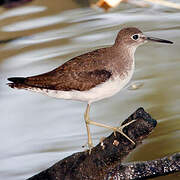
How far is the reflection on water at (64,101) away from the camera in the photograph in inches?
185

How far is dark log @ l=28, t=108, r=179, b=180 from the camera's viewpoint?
12.7 ft

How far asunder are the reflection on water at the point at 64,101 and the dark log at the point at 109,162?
1.17 ft

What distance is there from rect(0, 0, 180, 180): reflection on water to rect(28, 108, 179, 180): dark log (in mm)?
357

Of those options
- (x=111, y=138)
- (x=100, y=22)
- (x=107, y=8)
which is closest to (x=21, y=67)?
(x=100, y=22)

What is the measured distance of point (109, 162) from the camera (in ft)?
12.7

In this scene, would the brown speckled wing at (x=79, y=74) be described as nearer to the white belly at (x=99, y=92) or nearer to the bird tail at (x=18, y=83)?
the white belly at (x=99, y=92)

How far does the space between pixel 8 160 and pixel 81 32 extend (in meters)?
3.04

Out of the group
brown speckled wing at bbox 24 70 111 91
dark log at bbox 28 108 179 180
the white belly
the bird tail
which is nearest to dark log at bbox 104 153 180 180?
dark log at bbox 28 108 179 180

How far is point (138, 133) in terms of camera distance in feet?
12.8

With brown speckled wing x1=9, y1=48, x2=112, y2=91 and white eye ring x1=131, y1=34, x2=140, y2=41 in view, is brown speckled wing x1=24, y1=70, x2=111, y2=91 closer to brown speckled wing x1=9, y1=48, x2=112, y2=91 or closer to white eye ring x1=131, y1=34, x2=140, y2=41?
brown speckled wing x1=9, y1=48, x2=112, y2=91

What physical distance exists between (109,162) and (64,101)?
187cm

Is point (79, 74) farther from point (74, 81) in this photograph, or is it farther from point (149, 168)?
point (149, 168)

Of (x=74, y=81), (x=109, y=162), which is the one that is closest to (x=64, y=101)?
(x=74, y=81)

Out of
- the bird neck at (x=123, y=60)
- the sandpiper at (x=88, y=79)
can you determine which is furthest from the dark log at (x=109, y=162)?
the bird neck at (x=123, y=60)
